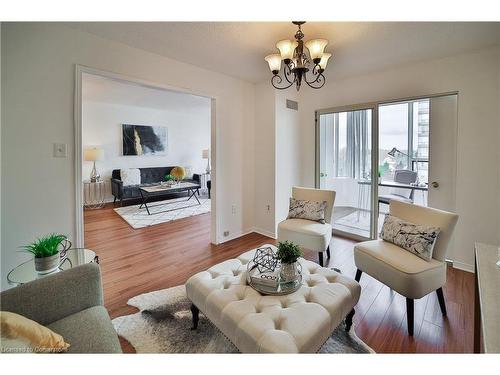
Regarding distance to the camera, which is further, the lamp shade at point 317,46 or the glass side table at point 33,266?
the lamp shade at point 317,46

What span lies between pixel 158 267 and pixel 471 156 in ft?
12.5

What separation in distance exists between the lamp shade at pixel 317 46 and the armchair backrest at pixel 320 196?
5.26ft

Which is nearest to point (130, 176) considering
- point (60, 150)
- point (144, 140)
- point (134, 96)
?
point (144, 140)

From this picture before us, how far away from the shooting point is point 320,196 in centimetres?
308

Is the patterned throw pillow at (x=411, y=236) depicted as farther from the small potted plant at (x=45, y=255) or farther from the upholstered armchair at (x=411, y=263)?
the small potted plant at (x=45, y=255)

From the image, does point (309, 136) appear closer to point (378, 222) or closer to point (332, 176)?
point (332, 176)

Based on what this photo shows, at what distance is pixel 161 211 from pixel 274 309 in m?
4.58

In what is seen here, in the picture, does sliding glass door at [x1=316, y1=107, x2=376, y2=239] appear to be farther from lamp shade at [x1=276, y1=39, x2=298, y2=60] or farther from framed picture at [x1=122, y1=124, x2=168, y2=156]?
framed picture at [x1=122, y1=124, x2=168, y2=156]

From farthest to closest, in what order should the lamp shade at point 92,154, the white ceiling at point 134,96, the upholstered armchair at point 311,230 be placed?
the lamp shade at point 92,154 < the white ceiling at point 134,96 < the upholstered armchair at point 311,230

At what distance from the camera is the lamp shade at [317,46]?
2.00 meters

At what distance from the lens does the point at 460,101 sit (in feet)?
8.80

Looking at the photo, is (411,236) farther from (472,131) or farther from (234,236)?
(234,236)

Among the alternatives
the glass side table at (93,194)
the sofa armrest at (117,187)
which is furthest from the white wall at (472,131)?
the glass side table at (93,194)
